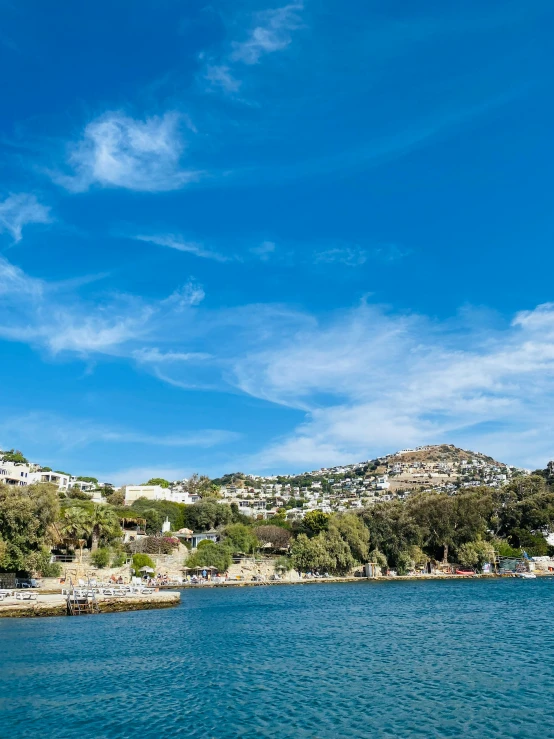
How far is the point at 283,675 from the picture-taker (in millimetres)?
25359

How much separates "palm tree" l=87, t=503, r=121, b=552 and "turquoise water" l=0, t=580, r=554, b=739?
29.6 m

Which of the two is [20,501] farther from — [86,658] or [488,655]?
[488,655]

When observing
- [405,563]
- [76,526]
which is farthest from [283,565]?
[76,526]

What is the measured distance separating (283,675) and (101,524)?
5461 cm

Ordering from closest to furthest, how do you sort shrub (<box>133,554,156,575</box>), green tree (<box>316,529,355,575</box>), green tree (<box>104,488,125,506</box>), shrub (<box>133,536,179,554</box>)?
shrub (<box>133,554,156,575</box>), green tree (<box>316,529,355,575</box>), shrub (<box>133,536,179,554</box>), green tree (<box>104,488,125,506</box>)

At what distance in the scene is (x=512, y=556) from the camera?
9544 centimetres

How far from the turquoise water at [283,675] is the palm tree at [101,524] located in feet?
97.0

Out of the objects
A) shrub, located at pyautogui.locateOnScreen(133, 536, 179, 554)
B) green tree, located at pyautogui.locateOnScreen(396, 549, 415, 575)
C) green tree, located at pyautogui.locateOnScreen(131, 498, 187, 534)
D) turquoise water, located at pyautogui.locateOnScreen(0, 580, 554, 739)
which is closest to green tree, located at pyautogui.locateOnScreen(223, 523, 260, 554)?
shrub, located at pyautogui.locateOnScreen(133, 536, 179, 554)

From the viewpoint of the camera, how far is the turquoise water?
1838 centimetres

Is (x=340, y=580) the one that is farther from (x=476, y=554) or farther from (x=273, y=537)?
(x=273, y=537)

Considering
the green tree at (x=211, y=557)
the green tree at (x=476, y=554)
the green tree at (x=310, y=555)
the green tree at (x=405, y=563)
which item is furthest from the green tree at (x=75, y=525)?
the green tree at (x=476, y=554)

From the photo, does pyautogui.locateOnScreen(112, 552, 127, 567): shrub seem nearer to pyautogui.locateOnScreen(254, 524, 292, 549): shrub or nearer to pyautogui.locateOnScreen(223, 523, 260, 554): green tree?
pyautogui.locateOnScreen(223, 523, 260, 554): green tree

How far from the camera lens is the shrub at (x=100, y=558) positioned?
69875 millimetres

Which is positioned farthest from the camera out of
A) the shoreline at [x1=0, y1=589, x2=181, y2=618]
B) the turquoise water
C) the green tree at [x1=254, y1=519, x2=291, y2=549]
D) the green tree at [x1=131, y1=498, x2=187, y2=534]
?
the green tree at [x1=131, y1=498, x2=187, y2=534]
